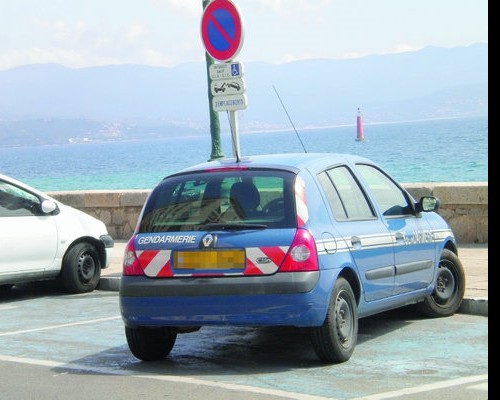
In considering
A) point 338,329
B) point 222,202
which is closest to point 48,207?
point 222,202

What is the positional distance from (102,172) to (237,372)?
93.8 m

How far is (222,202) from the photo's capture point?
27.2 ft

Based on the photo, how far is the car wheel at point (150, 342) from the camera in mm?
8312

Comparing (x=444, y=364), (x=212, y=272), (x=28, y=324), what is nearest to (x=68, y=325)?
(x=28, y=324)

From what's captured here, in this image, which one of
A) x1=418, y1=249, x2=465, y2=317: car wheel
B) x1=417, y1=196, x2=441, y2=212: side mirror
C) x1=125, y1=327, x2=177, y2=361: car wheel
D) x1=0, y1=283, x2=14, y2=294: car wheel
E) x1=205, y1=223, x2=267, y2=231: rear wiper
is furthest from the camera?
x1=0, y1=283, x2=14, y2=294: car wheel

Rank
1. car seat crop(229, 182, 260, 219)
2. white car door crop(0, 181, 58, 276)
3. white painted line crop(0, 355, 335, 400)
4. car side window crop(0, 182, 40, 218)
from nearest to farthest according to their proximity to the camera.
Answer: white painted line crop(0, 355, 335, 400)
car seat crop(229, 182, 260, 219)
white car door crop(0, 181, 58, 276)
car side window crop(0, 182, 40, 218)

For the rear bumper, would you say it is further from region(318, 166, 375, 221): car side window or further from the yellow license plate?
region(318, 166, 375, 221): car side window

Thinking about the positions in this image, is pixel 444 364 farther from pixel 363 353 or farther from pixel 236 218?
pixel 236 218

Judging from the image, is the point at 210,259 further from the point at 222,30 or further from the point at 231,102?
the point at 222,30

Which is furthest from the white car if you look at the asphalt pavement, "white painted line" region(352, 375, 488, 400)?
"white painted line" region(352, 375, 488, 400)

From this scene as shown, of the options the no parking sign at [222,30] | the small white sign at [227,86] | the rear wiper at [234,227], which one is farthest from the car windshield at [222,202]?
the no parking sign at [222,30]

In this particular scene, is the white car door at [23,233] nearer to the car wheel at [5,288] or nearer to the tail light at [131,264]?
the car wheel at [5,288]

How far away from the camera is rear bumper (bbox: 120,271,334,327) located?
771 centimetres

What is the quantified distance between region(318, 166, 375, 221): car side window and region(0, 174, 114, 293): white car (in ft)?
15.4
